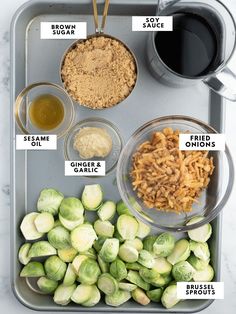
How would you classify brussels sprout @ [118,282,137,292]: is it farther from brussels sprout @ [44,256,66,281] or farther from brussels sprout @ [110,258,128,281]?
brussels sprout @ [44,256,66,281]

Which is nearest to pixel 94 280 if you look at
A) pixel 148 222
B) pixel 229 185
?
pixel 148 222

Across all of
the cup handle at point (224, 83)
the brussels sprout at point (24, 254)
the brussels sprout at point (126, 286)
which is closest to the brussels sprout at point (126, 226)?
the brussels sprout at point (126, 286)

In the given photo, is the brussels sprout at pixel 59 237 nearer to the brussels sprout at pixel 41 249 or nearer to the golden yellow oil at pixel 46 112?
the brussels sprout at pixel 41 249

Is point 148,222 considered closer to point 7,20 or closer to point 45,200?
point 45,200

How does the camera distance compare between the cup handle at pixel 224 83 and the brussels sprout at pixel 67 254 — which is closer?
the cup handle at pixel 224 83

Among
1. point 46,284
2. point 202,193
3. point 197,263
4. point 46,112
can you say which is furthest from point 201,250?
point 46,112

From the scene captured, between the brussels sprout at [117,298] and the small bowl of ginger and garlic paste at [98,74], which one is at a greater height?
the small bowl of ginger and garlic paste at [98,74]
